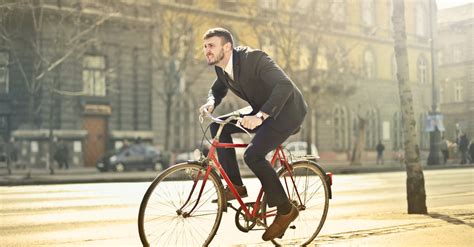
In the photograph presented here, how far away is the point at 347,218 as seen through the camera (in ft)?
30.8

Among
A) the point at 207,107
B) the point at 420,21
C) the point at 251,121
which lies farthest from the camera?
the point at 420,21

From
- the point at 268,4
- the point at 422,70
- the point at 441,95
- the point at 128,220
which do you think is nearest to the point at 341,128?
the point at 422,70

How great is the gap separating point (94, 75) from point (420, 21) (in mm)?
30760

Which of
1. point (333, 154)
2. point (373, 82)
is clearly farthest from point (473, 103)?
point (333, 154)

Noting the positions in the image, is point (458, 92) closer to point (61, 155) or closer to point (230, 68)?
point (61, 155)

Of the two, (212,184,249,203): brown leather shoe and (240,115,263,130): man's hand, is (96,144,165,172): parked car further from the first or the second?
(240,115,263,130): man's hand

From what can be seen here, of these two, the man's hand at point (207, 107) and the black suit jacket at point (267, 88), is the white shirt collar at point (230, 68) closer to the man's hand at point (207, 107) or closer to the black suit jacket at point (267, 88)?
the black suit jacket at point (267, 88)

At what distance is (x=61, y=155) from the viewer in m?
33.8

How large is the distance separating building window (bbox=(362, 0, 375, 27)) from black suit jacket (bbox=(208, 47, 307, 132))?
47287 mm

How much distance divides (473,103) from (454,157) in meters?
16.3

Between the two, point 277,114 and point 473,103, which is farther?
point 473,103

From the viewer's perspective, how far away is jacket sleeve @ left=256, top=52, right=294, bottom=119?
5676 millimetres

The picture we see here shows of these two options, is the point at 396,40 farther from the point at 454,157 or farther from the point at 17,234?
the point at 454,157

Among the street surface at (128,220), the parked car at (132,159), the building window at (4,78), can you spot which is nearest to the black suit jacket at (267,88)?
the street surface at (128,220)
